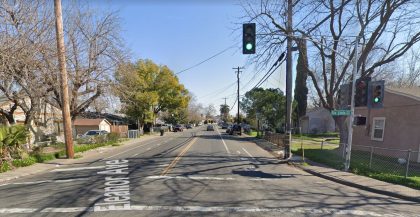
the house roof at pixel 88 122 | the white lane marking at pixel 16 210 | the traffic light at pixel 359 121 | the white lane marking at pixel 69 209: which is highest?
the traffic light at pixel 359 121

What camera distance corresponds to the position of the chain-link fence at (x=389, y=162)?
13.4 metres

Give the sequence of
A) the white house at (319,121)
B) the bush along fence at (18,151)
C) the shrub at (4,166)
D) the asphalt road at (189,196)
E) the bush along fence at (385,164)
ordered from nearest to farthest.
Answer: the asphalt road at (189,196)
the bush along fence at (385,164)
the shrub at (4,166)
the bush along fence at (18,151)
the white house at (319,121)

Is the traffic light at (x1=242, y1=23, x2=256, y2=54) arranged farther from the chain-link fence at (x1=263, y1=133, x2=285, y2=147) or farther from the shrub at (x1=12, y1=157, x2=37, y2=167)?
the chain-link fence at (x1=263, y1=133, x2=285, y2=147)

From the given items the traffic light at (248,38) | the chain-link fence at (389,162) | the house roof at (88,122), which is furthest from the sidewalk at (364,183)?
the house roof at (88,122)

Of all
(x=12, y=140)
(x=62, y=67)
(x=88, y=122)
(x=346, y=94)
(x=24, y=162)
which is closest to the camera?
(x=346, y=94)

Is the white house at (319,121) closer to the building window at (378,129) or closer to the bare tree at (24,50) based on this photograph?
the building window at (378,129)

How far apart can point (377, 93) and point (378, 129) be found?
7.77m

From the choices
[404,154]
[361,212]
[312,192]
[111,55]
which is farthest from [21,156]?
[404,154]

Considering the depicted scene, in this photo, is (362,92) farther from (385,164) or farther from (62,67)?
(62,67)

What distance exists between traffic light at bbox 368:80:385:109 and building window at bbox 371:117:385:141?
6.79m

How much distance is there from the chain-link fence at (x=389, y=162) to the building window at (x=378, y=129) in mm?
898

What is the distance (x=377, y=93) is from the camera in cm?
1291

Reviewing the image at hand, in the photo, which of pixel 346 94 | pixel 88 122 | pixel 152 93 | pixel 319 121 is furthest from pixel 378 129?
pixel 88 122

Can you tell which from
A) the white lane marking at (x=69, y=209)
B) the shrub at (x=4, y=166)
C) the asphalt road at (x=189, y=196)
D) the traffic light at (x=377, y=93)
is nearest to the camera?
the white lane marking at (x=69, y=209)
